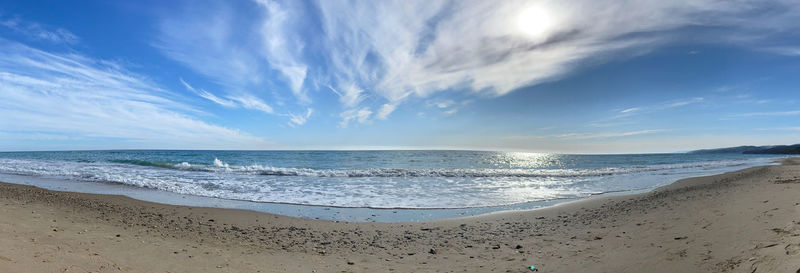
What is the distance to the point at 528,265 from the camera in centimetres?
479

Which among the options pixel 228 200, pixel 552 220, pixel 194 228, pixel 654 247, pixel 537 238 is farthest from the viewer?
pixel 228 200

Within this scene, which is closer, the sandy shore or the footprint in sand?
the footprint in sand

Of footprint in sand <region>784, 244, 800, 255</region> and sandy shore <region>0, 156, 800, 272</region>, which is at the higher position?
footprint in sand <region>784, 244, 800, 255</region>

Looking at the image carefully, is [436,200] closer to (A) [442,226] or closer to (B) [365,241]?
(A) [442,226]

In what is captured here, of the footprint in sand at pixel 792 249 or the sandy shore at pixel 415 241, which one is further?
the sandy shore at pixel 415 241

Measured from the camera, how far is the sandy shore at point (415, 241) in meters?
4.36

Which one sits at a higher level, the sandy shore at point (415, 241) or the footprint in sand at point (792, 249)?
the footprint in sand at point (792, 249)

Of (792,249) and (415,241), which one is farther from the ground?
(792,249)

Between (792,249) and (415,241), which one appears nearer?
(792,249)

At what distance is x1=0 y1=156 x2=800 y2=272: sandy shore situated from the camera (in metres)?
4.36

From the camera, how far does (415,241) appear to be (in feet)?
20.6

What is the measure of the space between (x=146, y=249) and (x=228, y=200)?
617cm

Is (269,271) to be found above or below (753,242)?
below

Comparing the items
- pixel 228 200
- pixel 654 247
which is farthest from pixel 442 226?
pixel 228 200
